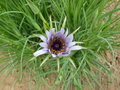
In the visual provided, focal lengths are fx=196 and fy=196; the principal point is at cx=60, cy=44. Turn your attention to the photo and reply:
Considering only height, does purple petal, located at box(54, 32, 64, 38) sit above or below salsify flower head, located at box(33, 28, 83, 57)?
above

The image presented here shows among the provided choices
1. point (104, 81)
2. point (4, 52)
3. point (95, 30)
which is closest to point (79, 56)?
point (95, 30)

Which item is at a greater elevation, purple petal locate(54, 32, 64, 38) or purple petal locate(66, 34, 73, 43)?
purple petal locate(54, 32, 64, 38)

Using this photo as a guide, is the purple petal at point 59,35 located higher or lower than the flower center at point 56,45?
higher

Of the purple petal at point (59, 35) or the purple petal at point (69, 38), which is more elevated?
the purple petal at point (59, 35)

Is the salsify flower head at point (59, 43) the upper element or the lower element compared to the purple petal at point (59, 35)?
lower

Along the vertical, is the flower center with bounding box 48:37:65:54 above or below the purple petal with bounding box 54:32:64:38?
below

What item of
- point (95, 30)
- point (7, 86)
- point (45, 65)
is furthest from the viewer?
point (7, 86)

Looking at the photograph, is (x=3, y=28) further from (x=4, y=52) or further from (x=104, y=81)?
(x=104, y=81)

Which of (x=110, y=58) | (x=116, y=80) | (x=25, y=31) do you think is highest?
(x=25, y=31)
